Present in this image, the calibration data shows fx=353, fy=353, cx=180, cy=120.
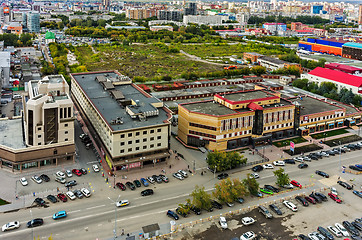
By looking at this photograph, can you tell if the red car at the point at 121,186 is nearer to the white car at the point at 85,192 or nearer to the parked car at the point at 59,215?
the white car at the point at 85,192

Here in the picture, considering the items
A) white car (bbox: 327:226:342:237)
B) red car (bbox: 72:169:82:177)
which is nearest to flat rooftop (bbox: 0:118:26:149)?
red car (bbox: 72:169:82:177)

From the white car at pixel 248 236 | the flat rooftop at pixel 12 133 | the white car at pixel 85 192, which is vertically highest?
the flat rooftop at pixel 12 133

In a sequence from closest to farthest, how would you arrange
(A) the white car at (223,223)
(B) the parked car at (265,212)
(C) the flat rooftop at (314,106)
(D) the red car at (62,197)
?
(A) the white car at (223,223), (B) the parked car at (265,212), (D) the red car at (62,197), (C) the flat rooftop at (314,106)

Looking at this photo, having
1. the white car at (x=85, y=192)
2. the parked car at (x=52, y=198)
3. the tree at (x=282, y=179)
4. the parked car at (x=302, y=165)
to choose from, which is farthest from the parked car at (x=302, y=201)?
the parked car at (x=52, y=198)

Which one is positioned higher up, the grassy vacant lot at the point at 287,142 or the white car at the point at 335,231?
the grassy vacant lot at the point at 287,142

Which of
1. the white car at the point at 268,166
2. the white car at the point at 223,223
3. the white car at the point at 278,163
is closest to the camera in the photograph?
the white car at the point at 223,223

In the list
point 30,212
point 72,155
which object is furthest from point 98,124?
point 30,212

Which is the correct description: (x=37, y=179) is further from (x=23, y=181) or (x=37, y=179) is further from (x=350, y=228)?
(x=350, y=228)
